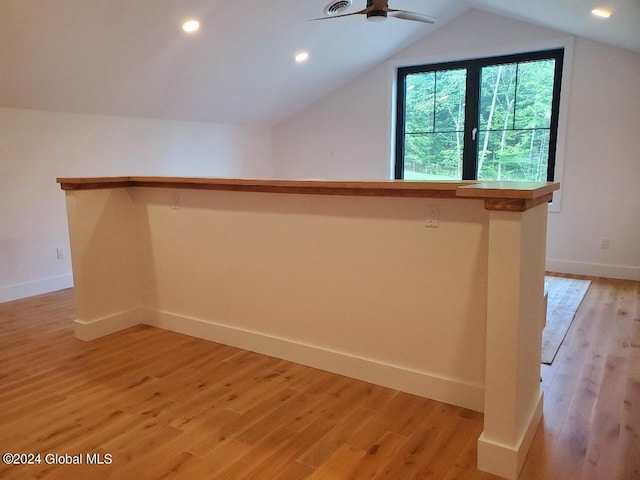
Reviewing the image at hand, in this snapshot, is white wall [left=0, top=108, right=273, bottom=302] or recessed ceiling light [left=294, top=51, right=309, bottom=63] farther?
recessed ceiling light [left=294, top=51, right=309, bottom=63]

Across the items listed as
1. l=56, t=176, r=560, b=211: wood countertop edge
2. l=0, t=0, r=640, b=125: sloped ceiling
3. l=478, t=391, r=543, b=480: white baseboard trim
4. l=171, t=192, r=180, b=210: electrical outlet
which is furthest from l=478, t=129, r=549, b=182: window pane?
l=478, t=391, r=543, b=480: white baseboard trim

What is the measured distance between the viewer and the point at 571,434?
2.11 m

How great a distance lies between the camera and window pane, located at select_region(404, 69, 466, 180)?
6012 mm

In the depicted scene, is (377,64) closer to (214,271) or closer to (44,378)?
(214,271)

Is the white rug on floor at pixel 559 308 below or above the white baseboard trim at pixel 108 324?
below

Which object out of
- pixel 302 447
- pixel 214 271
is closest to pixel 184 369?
pixel 214 271

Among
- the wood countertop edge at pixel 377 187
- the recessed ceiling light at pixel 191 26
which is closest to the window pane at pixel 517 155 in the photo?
the recessed ceiling light at pixel 191 26

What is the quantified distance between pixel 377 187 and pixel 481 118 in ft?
13.6

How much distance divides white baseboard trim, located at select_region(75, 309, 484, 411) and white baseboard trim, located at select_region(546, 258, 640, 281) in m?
3.61

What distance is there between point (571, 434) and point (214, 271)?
2.18m

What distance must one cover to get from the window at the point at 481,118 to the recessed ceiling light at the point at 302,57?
1506 millimetres

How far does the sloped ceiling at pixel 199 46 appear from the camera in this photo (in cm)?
357

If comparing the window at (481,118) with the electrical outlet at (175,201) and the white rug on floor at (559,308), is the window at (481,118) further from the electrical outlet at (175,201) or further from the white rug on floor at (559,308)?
the electrical outlet at (175,201)

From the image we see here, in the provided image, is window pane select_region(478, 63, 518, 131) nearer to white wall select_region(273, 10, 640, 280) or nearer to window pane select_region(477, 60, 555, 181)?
window pane select_region(477, 60, 555, 181)
